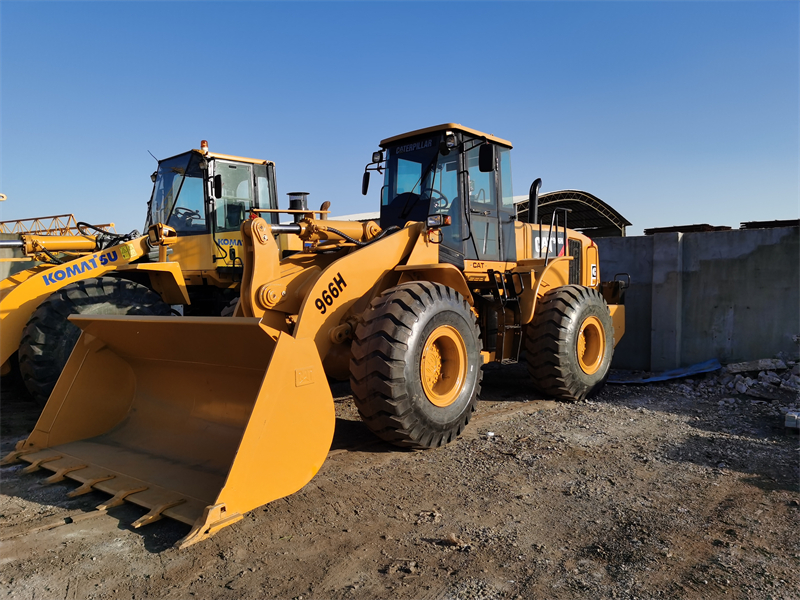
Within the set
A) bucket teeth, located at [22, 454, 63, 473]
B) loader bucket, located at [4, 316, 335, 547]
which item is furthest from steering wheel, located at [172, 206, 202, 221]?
bucket teeth, located at [22, 454, 63, 473]

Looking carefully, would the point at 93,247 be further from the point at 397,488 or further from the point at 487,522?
the point at 487,522

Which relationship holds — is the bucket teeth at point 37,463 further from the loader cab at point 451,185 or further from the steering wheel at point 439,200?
the steering wheel at point 439,200

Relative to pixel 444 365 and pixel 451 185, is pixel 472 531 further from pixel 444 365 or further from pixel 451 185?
pixel 451 185

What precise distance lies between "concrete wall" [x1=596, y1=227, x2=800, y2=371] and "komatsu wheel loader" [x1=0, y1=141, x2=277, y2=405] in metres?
5.77

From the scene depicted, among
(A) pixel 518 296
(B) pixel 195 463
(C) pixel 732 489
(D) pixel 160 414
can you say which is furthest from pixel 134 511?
(A) pixel 518 296

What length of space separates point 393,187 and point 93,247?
192 inches

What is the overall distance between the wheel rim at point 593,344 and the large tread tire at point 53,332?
5.43 m

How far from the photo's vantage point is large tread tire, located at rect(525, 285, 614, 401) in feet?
20.7

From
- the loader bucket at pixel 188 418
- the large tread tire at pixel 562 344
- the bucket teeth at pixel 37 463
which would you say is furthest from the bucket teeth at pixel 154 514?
the large tread tire at pixel 562 344

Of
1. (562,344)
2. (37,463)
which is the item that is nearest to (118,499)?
(37,463)

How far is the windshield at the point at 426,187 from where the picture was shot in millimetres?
5953

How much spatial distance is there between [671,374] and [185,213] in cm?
719

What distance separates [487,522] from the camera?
3.44 meters

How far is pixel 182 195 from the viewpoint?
8328 millimetres
